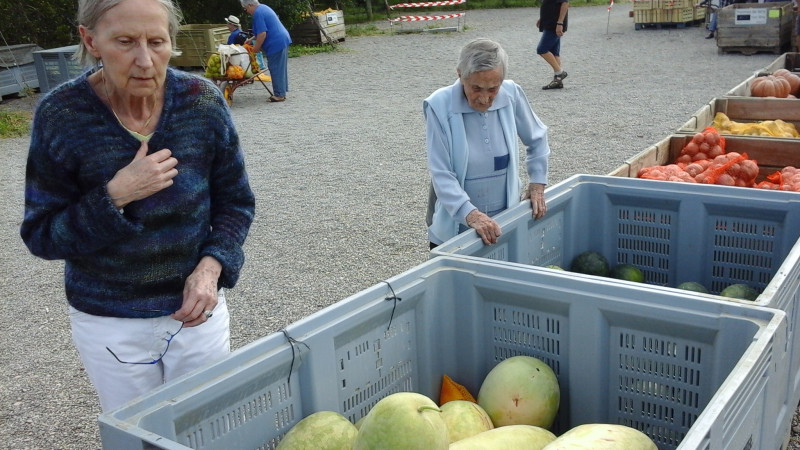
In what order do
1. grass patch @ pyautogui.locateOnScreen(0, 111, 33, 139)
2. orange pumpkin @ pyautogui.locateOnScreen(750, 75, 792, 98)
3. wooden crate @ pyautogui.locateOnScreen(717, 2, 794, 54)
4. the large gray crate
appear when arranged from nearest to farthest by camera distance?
orange pumpkin @ pyautogui.locateOnScreen(750, 75, 792, 98) → grass patch @ pyautogui.locateOnScreen(0, 111, 33, 139) → the large gray crate → wooden crate @ pyautogui.locateOnScreen(717, 2, 794, 54)

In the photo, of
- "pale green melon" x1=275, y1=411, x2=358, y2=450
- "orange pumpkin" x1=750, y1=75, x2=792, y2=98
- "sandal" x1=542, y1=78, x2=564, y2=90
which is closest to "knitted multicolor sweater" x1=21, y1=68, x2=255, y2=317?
"pale green melon" x1=275, y1=411, x2=358, y2=450

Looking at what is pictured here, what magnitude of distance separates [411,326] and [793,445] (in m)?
1.93

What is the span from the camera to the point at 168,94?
7.20 ft

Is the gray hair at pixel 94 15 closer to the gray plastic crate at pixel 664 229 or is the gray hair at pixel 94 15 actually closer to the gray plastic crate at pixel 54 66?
the gray plastic crate at pixel 664 229

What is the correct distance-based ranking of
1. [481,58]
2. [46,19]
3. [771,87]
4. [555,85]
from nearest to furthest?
[481,58] < [771,87] < [555,85] < [46,19]

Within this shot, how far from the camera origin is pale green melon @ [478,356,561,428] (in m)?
2.43

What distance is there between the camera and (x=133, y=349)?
7.43 feet

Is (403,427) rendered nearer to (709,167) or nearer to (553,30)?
(709,167)

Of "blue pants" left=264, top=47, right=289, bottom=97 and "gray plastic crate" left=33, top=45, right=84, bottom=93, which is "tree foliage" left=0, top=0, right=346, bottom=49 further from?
"blue pants" left=264, top=47, right=289, bottom=97

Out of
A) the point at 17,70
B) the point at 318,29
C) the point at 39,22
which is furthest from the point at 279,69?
the point at 318,29

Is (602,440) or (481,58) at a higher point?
(481,58)

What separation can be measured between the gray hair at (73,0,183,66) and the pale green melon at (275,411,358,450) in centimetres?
105

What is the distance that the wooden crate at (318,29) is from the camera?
68.2 ft

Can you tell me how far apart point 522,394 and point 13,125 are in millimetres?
11422
